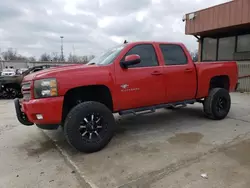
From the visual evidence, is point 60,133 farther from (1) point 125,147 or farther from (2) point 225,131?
(2) point 225,131

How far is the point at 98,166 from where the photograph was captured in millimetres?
3139

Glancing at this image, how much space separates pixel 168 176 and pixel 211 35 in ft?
40.4

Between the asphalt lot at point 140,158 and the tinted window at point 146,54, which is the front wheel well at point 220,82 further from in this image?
the tinted window at point 146,54

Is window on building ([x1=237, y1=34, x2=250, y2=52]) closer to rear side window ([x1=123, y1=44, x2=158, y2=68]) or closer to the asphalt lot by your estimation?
the asphalt lot

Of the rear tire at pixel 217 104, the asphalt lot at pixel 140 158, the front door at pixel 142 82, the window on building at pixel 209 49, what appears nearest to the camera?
the asphalt lot at pixel 140 158

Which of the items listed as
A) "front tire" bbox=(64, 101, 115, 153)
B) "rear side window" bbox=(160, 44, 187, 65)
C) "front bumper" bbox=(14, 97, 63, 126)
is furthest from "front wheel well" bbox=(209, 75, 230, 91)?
"front bumper" bbox=(14, 97, 63, 126)

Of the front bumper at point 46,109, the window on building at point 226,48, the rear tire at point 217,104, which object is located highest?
the window on building at point 226,48

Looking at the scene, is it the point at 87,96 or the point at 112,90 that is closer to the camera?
the point at 112,90

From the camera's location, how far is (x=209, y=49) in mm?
13625

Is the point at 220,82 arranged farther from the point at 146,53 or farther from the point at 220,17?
the point at 220,17

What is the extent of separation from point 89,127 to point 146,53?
1.92 meters

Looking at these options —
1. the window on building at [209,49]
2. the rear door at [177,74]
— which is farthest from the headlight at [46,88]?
the window on building at [209,49]

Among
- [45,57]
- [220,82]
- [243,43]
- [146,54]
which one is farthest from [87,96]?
[45,57]

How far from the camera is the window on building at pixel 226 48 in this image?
12.3m
